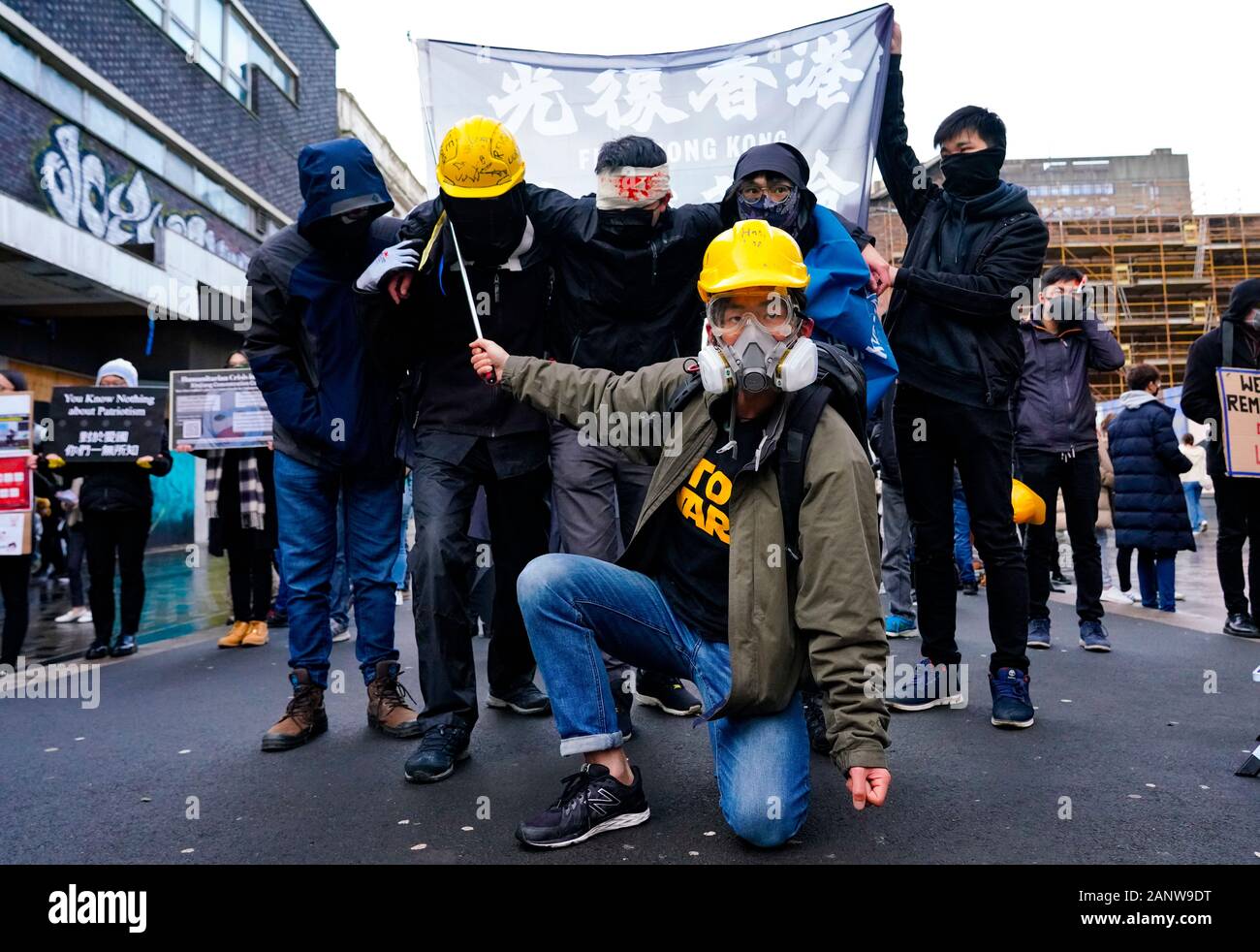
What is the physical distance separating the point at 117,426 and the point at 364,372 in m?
3.56

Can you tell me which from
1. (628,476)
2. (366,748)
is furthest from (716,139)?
(366,748)

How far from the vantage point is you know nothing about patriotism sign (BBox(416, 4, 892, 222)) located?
551 centimetres

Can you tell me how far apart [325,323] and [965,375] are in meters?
2.49

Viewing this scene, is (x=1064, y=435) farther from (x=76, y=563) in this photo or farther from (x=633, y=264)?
(x=76, y=563)

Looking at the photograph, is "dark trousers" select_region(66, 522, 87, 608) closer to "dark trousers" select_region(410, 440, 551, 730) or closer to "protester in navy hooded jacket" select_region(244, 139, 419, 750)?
"protester in navy hooded jacket" select_region(244, 139, 419, 750)

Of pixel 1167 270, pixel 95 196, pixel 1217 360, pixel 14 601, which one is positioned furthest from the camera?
pixel 1167 270

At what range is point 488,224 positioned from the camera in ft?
10.8

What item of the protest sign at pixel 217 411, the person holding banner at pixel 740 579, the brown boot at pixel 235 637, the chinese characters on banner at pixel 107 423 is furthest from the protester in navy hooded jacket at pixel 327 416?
the protest sign at pixel 217 411

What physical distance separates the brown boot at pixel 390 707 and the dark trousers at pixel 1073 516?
12.3 feet

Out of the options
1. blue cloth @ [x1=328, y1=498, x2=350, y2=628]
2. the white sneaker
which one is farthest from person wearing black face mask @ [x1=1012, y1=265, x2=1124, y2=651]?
blue cloth @ [x1=328, y1=498, x2=350, y2=628]

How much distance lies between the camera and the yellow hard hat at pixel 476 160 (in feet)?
10.4

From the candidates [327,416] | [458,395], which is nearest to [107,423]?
[327,416]

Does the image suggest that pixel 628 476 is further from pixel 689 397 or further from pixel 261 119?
pixel 261 119

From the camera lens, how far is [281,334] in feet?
12.4
